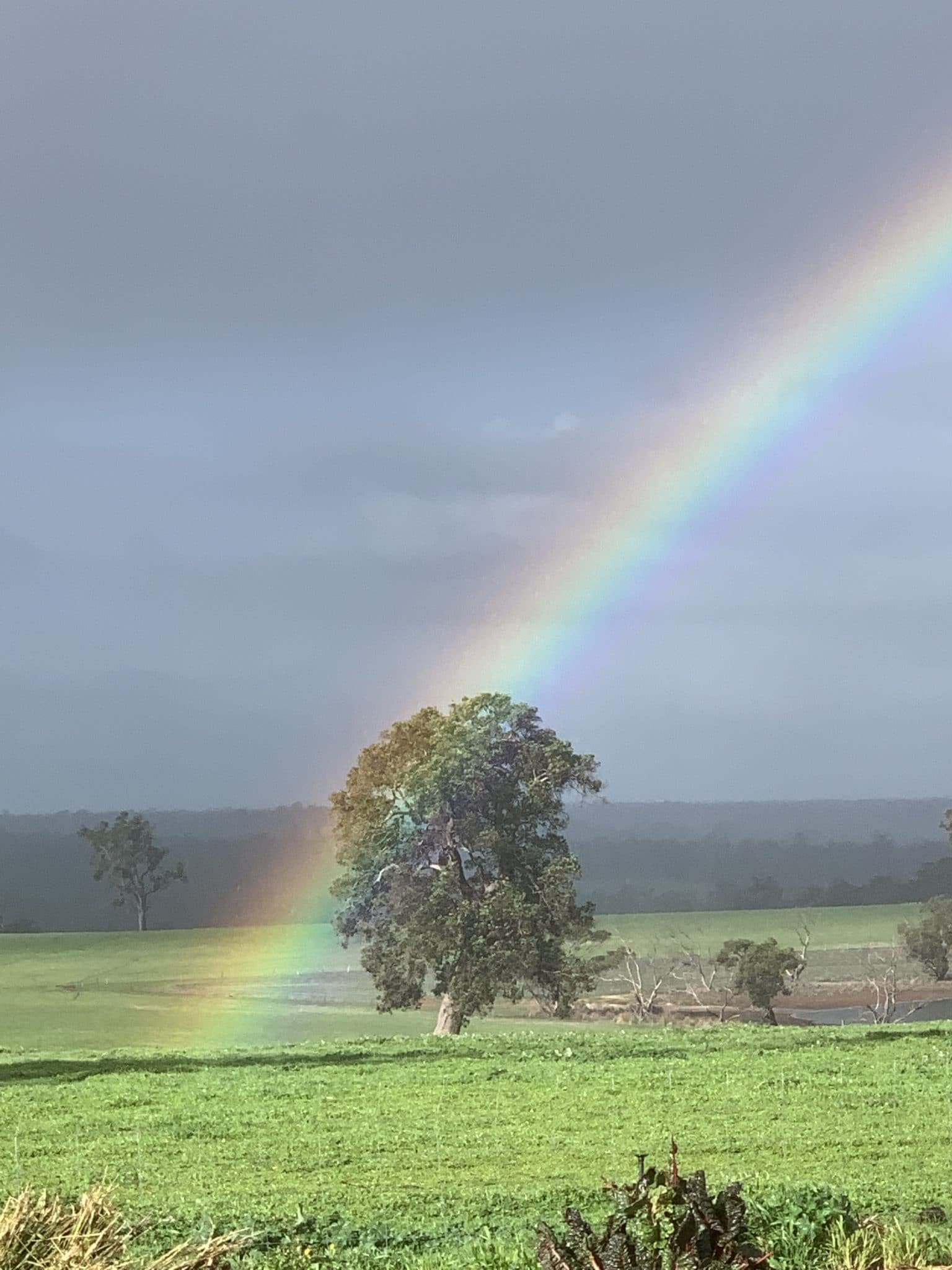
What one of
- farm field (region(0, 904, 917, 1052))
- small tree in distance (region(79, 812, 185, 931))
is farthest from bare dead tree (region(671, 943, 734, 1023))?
small tree in distance (region(79, 812, 185, 931))

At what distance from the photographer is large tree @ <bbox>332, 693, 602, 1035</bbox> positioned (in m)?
19.6

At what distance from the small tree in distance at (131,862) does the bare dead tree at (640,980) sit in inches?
427

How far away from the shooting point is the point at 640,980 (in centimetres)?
2367

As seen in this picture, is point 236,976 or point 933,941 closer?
point 933,941

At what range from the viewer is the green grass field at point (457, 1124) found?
686cm

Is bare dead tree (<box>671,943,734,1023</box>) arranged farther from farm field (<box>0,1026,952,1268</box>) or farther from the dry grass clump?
the dry grass clump

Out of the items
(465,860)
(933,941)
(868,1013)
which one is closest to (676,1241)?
(465,860)

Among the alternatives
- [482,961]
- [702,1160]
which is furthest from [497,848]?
[702,1160]

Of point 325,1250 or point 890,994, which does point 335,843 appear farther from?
point 325,1250

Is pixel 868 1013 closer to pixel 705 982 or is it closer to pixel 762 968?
pixel 762 968

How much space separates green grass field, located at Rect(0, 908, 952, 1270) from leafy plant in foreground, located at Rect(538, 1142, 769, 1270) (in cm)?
125

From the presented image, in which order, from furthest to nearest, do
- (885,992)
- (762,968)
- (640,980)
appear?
(885,992)
(640,980)
(762,968)

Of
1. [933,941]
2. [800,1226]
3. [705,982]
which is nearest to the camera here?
[800,1226]

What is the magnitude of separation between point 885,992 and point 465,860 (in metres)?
9.32
